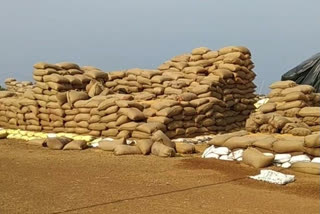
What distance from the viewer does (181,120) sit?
30.5 feet

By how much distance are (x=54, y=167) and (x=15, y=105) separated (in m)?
4.50

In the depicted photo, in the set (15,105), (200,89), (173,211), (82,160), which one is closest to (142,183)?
(173,211)

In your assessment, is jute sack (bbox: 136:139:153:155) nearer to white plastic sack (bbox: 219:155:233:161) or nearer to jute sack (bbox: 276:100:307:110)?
white plastic sack (bbox: 219:155:233:161)

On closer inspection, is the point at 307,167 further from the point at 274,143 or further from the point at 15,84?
the point at 15,84

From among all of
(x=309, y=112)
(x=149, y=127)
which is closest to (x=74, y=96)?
(x=149, y=127)

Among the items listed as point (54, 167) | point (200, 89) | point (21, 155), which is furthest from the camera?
point (200, 89)

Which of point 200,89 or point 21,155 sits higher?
point 200,89

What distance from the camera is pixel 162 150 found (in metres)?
7.47

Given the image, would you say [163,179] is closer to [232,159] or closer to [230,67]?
[232,159]

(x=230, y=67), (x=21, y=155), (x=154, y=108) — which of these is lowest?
(x=21, y=155)

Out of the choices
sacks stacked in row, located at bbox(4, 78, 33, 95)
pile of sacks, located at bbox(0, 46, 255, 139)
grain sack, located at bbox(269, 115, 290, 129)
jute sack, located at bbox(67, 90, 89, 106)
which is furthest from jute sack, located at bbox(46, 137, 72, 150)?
sacks stacked in row, located at bbox(4, 78, 33, 95)

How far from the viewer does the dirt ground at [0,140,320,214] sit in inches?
180

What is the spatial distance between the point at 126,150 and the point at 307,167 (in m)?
2.88

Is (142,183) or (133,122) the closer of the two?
(142,183)
